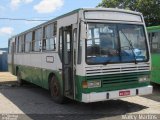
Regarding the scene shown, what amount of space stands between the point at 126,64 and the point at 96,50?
A: 1.02 metres

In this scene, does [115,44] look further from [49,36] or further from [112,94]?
[49,36]

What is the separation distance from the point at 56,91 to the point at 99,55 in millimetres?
2668

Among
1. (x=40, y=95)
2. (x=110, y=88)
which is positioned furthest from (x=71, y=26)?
(x=40, y=95)

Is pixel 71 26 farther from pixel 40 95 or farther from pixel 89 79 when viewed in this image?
pixel 40 95

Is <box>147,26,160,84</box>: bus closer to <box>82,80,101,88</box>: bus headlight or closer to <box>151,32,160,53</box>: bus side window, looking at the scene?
<box>151,32,160,53</box>: bus side window

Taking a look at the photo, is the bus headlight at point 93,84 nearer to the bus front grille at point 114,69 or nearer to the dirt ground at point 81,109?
the bus front grille at point 114,69

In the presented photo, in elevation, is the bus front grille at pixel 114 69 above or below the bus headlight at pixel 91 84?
above

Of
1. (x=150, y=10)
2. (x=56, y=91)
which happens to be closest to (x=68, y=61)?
(x=56, y=91)

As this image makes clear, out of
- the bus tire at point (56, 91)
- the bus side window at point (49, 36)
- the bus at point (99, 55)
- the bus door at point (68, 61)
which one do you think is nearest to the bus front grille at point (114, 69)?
the bus at point (99, 55)

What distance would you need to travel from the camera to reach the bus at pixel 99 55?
931 centimetres

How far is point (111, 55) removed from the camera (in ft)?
31.7

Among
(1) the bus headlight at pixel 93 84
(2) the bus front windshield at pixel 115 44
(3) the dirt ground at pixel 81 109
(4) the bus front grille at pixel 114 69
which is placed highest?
(2) the bus front windshield at pixel 115 44

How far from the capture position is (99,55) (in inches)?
373

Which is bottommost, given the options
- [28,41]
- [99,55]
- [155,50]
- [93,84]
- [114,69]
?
[93,84]
